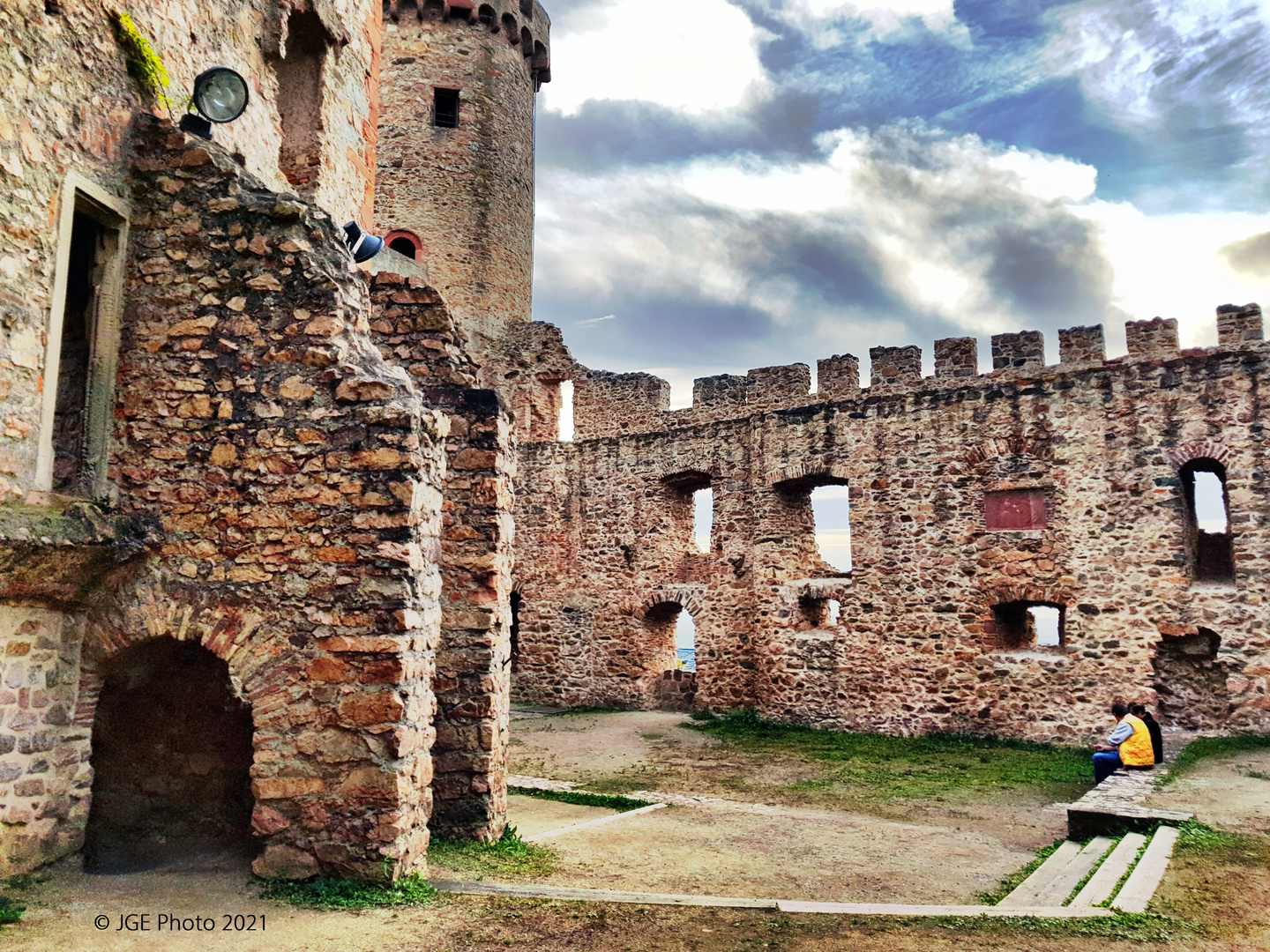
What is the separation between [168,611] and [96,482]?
841 millimetres

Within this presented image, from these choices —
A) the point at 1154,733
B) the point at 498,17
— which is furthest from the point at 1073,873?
the point at 498,17

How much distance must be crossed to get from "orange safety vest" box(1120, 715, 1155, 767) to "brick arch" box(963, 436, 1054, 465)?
5.04m

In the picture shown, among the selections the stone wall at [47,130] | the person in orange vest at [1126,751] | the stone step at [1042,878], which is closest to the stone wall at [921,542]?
the person in orange vest at [1126,751]

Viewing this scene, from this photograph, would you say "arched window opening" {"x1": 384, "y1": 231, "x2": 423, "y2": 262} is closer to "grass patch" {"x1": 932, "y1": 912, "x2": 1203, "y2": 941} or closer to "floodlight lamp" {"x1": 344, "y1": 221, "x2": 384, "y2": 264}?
"floodlight lamp" {"x1": 344, "y1": 221, "x2": 384, "y2": 264}

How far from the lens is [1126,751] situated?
8.75 metres

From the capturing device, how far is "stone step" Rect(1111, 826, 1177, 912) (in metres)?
4.66

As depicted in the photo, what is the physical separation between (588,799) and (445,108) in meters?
19.6

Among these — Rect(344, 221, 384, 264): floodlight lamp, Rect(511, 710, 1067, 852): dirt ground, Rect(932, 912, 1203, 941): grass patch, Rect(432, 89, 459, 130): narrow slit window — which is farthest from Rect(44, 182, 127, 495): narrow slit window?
Rect(432, 89, 459, 130): narrow slit window

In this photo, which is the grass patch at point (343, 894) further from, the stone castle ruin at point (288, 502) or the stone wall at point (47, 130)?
the stone wall at point (47, 130)

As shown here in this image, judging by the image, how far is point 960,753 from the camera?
11906mm

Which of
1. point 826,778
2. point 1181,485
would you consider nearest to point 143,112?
point 826,778

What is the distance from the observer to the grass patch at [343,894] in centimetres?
452

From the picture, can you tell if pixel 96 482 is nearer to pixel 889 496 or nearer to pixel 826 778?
pixel 826 778

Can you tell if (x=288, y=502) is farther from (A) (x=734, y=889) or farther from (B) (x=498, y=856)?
(A) (x=734, y=889)
